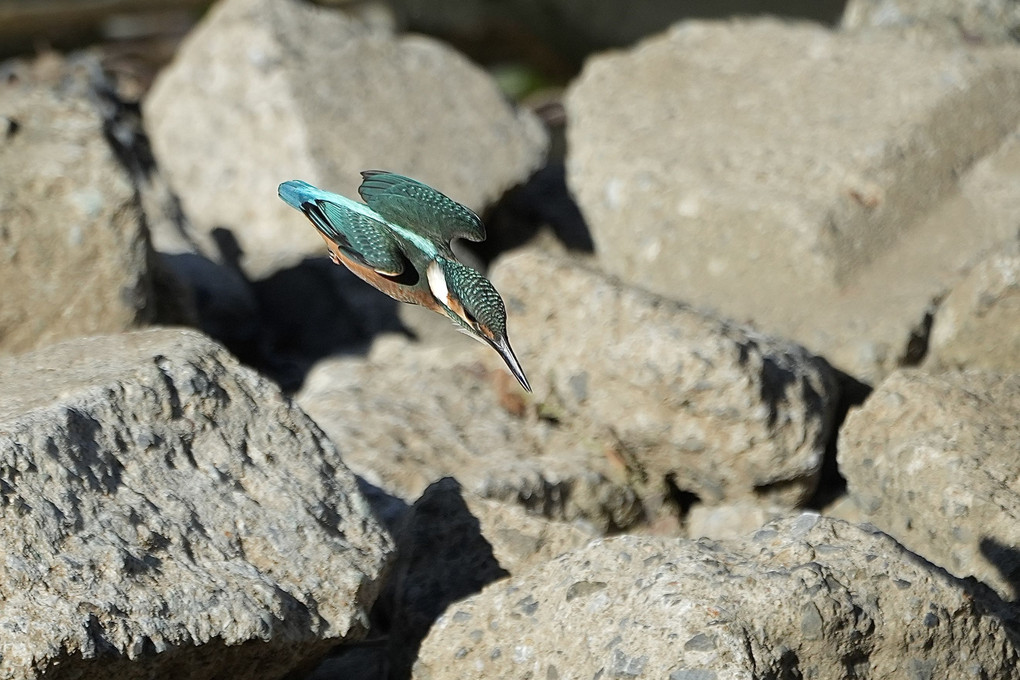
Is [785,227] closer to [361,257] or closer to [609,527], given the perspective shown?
[609,527]

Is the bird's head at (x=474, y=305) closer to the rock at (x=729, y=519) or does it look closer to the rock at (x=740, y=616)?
the rock at (x=740, y=616)

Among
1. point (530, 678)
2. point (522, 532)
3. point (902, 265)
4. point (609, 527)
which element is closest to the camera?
point (530, 678)

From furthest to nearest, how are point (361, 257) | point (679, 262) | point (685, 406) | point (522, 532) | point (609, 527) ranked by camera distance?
point (679, 262) < point (609, 527) < point (685, 406) < point (522, 532) < point (361, 257)

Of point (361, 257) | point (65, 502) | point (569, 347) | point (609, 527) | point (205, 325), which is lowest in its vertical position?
point (205, 325)

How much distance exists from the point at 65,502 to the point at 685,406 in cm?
131

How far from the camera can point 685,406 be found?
9.05ft

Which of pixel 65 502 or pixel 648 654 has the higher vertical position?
pixel 648 654

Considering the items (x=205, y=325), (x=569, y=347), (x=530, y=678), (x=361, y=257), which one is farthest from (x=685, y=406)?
(x=205, y=325)

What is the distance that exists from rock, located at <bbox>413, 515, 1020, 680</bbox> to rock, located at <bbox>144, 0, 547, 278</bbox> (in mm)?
2322

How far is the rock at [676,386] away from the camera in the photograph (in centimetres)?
272

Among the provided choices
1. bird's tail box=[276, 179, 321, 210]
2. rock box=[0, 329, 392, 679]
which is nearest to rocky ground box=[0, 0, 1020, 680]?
rock box=[0, 329, 392, 679]

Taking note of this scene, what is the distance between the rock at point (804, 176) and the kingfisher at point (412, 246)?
167 centimetres

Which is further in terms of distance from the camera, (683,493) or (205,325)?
(205,325)

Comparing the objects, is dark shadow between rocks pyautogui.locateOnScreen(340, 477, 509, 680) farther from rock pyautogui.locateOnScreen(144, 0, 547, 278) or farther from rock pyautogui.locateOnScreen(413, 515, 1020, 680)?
rock pyautogui.locateOnScreen(144, 0, 547, 278)
